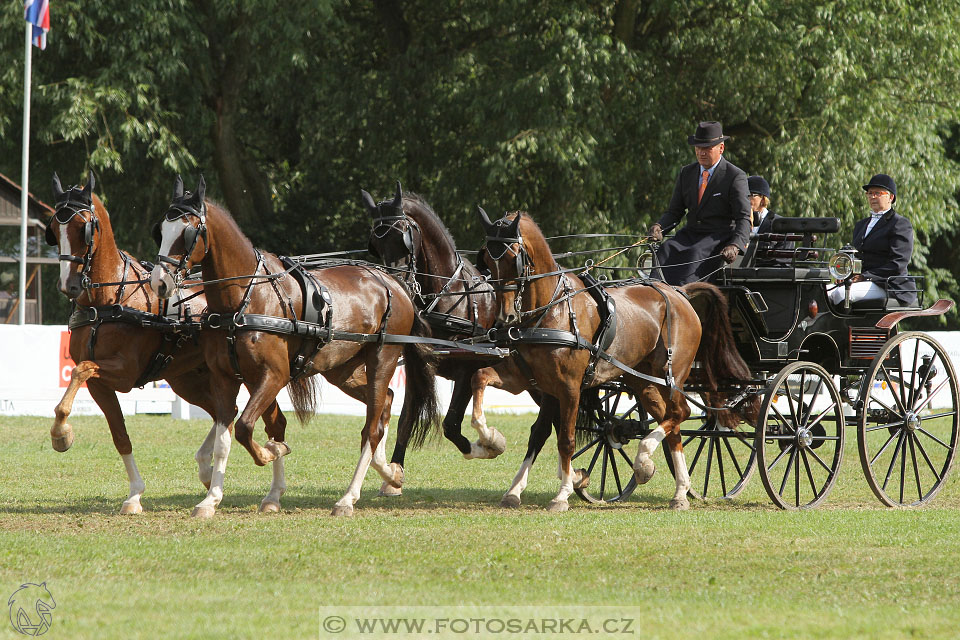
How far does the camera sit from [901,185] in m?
19.9

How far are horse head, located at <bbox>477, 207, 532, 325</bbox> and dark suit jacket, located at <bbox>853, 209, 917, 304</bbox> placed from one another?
3194mm

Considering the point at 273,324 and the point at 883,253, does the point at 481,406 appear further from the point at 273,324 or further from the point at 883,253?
the point at 883,253

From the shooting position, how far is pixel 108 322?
26.7 ft

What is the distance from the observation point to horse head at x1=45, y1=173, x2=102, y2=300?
7855mm

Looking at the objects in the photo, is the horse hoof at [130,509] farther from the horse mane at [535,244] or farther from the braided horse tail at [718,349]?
the braided horse tail at [718,349]

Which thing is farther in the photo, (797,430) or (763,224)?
(763,224)

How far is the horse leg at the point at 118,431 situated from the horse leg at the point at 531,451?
2704mm

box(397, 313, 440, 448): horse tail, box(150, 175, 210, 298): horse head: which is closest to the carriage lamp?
box(397, 313, 440, 448): horse tail

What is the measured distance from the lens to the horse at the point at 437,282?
924 cm

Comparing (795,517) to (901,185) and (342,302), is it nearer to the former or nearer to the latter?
(342,302)

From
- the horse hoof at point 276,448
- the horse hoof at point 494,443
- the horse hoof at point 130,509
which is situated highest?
the horse hoof at point 276,448

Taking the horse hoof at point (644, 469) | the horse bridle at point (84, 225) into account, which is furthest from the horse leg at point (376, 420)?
the horse bridle at point (84, 225)

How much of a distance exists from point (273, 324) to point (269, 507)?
147 centimetres

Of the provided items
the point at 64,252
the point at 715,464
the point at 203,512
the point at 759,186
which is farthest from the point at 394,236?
the point at 715,464
